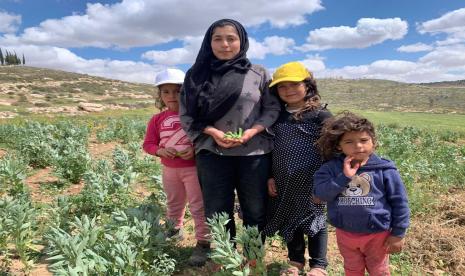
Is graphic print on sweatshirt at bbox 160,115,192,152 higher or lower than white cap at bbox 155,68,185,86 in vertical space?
lower

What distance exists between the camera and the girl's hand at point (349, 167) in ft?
8.13

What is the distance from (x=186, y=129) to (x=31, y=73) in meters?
72.4

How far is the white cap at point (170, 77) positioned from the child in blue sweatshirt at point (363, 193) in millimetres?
1438

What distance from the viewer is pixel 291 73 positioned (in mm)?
2930

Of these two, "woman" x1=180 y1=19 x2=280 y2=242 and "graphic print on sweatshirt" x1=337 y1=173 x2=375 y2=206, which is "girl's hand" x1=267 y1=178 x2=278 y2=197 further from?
"graphic print on sweatshirt" x1=337 y1=173 x2=375 y2=206

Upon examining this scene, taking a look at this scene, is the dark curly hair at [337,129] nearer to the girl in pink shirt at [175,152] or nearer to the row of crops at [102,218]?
the row of crops at [102,218]

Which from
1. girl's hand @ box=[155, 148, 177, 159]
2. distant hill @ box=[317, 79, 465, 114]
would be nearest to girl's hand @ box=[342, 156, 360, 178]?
girl's hand @ box=[155, 148, 177, 159]

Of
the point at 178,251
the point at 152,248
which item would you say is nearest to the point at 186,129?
the point at 152,248

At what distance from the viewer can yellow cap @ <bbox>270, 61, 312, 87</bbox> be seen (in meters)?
2.92

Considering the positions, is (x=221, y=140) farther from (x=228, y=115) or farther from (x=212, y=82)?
(x=212, y=82)

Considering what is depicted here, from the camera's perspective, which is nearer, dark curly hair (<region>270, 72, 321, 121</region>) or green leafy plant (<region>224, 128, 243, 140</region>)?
green leafy plant (<region>224, 128, 243, 140</region>)

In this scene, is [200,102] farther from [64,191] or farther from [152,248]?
[64,191]

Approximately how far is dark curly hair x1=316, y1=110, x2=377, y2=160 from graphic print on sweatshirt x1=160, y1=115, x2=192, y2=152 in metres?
1.27

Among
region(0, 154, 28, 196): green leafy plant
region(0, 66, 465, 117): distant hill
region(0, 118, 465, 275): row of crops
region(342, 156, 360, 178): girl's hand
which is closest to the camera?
region(342, 156, 360, 178): girl's hand
